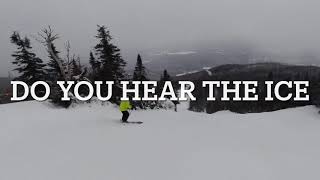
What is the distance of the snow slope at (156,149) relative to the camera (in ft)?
25.6

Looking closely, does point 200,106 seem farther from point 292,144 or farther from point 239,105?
point 292,144

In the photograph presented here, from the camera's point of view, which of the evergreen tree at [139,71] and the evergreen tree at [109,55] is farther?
the evergreen tree at [139,71]

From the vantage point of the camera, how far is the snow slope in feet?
25.6

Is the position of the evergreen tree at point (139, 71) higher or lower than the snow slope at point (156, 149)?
higher

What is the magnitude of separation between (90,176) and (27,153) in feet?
10.8

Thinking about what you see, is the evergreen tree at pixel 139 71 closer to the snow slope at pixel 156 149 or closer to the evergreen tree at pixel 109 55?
the evergreen tree at pixel 109 55

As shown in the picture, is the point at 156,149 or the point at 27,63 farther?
the point at 27,63

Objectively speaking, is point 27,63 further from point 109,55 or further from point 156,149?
point 156,149

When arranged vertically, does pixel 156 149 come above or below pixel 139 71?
below

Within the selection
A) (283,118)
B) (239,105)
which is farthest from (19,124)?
(239,105)

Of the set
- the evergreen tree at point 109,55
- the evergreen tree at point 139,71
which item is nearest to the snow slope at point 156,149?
the evergreen tree at point 109,55

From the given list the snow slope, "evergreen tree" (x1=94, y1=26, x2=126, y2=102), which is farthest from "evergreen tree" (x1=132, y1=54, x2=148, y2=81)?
the snow slope

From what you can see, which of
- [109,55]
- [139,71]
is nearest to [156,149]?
[109,55]

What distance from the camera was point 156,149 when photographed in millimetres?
9875
